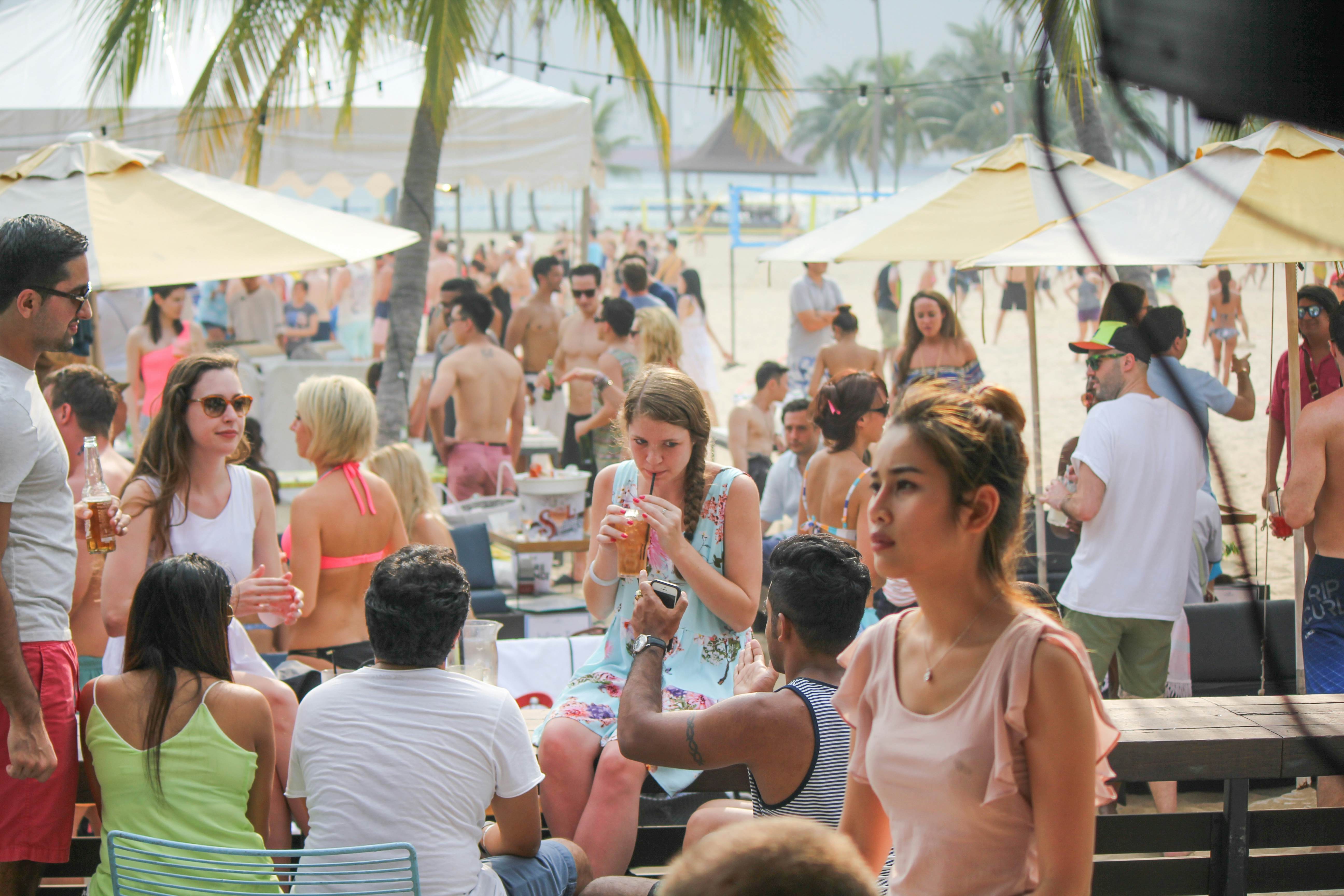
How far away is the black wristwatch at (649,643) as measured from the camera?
241 cm

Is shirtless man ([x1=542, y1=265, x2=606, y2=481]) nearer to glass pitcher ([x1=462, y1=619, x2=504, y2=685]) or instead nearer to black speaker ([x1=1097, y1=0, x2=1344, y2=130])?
glass pitcher ([x1=462, y1=619, x2=504, y2=685])

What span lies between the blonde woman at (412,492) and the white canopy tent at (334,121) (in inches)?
185

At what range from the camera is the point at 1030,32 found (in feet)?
4.17

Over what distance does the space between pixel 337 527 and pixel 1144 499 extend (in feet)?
9.48

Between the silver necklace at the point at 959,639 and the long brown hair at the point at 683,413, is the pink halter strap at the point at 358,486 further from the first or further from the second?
the silver necklace at the point at 959,639

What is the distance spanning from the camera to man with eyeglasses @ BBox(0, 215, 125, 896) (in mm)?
2344

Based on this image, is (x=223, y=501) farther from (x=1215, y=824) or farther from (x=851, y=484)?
(x=1215, y=824)

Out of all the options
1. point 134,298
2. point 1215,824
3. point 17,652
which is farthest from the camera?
point 134,298

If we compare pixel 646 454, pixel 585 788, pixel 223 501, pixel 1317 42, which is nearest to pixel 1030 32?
pixel 1317 42

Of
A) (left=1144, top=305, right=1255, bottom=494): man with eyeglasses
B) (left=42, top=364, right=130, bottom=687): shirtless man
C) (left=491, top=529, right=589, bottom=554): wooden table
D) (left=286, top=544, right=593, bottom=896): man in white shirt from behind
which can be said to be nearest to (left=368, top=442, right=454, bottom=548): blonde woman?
(left=42, top=364, right=130, bottom=687): shirtless man

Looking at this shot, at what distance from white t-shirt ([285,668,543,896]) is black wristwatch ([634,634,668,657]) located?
11.9 inches

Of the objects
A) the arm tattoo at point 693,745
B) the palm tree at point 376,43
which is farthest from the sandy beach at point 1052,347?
the palm tree at point 376,43

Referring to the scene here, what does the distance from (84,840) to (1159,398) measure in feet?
12.0

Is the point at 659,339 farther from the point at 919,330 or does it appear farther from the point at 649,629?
the point at 649,629
